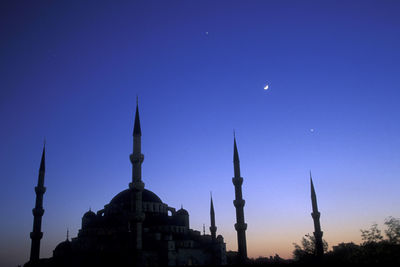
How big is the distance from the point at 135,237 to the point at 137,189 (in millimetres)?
3693

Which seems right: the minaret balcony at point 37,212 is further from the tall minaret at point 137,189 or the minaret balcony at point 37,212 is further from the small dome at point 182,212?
the small dome at point 182,212

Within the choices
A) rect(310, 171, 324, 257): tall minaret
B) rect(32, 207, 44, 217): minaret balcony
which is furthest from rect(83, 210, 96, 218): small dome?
rect(310, 171, 324, 257): tall minaret

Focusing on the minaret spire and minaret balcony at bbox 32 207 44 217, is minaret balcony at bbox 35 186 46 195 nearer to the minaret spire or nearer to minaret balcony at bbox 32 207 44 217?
minaret balcony at bbox 32 207 44 217

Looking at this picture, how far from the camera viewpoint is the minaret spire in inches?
1094

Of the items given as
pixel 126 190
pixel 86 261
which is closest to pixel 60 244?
pixel 86 261

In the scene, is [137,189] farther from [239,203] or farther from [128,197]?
[128,197]

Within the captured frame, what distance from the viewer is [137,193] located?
2909 cm

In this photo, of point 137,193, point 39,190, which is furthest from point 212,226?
point 39,190

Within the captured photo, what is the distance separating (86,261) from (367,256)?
82.1 feet

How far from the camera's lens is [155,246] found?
34.7 meters

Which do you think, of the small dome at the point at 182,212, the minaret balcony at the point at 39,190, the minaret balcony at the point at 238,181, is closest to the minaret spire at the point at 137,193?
the minaret balcony at the point at 238,181

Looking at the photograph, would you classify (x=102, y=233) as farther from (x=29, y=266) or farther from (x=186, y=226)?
(x=186, y=226)

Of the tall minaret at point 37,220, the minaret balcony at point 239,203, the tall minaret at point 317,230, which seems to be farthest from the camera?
the tall minaret at point 317,230

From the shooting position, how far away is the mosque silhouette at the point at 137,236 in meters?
29.4
